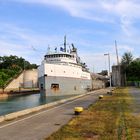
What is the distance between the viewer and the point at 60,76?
2484 inches

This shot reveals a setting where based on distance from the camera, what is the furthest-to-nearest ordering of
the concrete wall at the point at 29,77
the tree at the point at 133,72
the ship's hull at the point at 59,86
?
1. the tree at the point at 133,72
2. the concrete wall at the point at 29,77
3. the ship's hull at the point at 59,86

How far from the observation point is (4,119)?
64.1ft

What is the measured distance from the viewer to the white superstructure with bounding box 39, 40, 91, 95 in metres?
60.7

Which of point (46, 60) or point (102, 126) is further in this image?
point (46, 60)

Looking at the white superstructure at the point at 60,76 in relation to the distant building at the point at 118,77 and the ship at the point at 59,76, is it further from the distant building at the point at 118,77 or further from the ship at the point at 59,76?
the distant building at the point at 118,77

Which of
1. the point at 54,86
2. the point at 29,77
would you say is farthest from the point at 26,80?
the point at 54,86

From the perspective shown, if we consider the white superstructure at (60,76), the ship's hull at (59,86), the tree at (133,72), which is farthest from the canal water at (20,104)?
the tree at (133,72)

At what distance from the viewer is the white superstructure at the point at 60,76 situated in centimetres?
6072

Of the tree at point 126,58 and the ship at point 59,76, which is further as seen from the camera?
the tree at point 126,58

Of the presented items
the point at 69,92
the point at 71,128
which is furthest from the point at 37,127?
the point at 69,92

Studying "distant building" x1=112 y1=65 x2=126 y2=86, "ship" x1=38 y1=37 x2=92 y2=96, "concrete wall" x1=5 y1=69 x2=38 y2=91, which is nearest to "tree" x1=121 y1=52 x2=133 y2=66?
"distant building" x1=112 y1=65 x2=126 y2=86

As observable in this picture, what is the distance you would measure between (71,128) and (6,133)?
9.26 feet

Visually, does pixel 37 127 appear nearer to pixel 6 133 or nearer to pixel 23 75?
pixel 6 133

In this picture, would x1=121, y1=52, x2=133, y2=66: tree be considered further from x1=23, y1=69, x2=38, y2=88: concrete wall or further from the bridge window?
the bridge window
